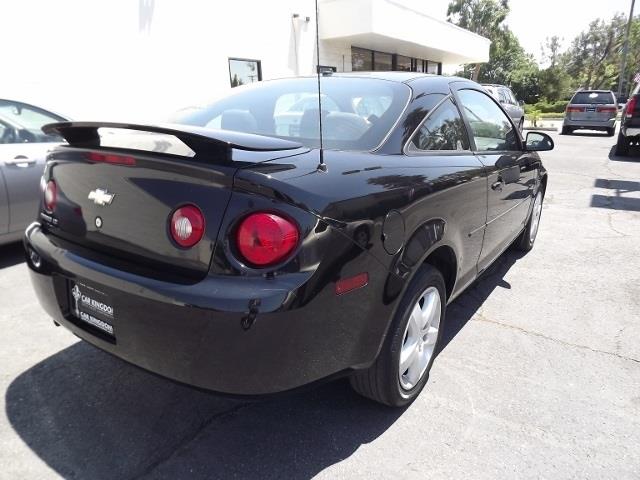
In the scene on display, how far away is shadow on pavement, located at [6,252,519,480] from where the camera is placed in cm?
200

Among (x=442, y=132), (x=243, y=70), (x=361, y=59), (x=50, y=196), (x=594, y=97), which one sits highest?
(x=361, y=59)

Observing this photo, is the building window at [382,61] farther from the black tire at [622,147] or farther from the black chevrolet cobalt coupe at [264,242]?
the black chevrolet cobalt coupe at [264,242]

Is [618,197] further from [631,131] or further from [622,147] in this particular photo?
[622,147]

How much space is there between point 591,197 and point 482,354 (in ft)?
18.4

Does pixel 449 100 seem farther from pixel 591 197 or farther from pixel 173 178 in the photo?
pixel 591 197

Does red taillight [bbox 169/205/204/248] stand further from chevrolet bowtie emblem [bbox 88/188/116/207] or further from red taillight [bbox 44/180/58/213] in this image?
red taillight [bbox 44/180/58/213]

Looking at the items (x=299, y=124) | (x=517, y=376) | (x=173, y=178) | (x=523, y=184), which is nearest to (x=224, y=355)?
(x=173, y=178)

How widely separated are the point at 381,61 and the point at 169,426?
20110 mm

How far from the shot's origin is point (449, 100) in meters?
2.87

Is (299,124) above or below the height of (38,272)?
above

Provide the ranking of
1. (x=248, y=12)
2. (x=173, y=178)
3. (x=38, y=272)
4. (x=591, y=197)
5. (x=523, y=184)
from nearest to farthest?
(x=173, y=178), (x=38, y=272), (x=523, y=184), (x=591, y=197), (x=248, y=12)

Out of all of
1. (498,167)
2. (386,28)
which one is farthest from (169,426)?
(386,28)

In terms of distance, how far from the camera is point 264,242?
5.40ft

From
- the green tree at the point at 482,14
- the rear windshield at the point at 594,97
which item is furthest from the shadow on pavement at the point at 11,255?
the green tree at the point at 482,14
